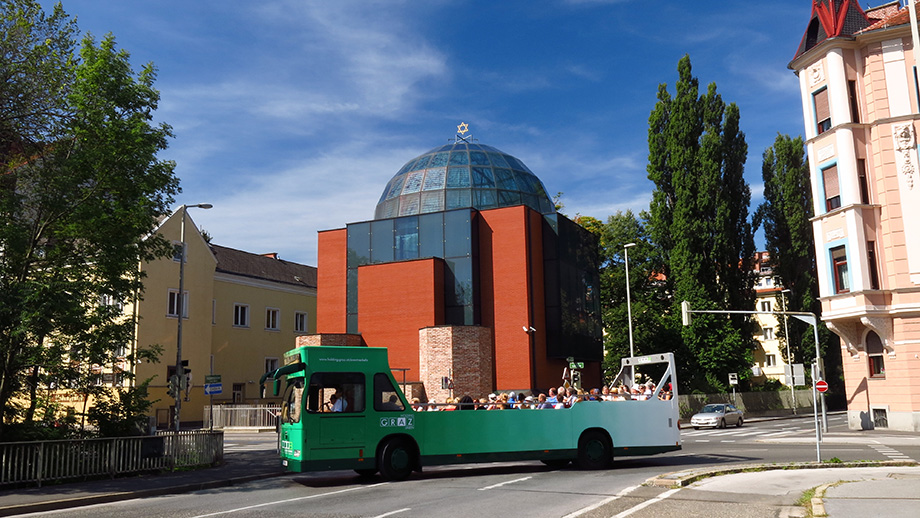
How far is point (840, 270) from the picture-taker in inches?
1261

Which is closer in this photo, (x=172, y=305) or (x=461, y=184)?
(x=461, y=184)

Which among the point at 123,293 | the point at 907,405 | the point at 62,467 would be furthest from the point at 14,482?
the point at 907,405

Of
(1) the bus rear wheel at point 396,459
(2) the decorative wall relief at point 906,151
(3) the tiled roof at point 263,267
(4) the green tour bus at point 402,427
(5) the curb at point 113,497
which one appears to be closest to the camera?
(5) the curb at point 113,497

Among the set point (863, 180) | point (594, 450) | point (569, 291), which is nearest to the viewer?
point (594, 450)

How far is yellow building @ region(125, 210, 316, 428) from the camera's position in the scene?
4106 centimetres

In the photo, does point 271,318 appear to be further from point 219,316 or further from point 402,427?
point 402,427

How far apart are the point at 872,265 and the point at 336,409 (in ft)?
85.4

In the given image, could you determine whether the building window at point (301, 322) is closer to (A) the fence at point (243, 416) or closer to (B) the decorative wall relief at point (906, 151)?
(A) the fence at point (243, 416)

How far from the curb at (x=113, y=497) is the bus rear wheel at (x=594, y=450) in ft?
24.8

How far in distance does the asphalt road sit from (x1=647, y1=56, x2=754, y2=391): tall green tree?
27.9m

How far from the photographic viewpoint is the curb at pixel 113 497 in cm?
1209

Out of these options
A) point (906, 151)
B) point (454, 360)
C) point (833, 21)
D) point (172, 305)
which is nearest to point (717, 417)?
point (454, 360)

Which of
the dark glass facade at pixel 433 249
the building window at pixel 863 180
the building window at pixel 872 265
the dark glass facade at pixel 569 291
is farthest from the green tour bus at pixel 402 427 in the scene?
the dark glass facade at pixel 569 291

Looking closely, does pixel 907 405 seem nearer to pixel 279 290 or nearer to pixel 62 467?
pixel 62 467
